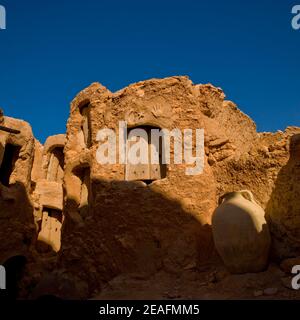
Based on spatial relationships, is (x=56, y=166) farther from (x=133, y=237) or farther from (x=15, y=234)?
(x=133, y=237)

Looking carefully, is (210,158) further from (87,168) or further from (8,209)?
(8,209)

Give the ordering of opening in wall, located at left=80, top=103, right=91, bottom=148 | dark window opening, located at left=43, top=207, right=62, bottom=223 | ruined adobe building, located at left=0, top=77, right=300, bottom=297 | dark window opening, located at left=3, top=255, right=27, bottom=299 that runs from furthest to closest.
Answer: dark window opening, located at left=43, top=207, right=62, bottom=223, dark window opening, located at left=3, top=255, right=27, bottom=299, opening in wall, located at left=80, top=103, right=91, bottom=148, ruined adobe building, located at left=0, top=77, right=300, bottom=297

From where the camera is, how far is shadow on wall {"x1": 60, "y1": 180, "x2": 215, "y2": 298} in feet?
22.5

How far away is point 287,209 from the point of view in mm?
6023

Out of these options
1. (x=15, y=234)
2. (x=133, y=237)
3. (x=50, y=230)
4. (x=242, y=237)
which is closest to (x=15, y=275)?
(x=15, y=234)

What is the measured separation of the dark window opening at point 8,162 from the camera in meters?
10.1

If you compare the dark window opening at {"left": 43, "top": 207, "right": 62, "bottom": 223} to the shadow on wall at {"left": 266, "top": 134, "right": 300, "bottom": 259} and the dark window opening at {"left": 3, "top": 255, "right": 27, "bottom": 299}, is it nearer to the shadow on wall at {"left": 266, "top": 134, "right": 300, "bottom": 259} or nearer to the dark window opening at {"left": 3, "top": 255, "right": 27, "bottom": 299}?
the dark window opening at {"left": 3, "top": 255, "right": 27, "bottom": 299}

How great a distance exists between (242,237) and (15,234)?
20.8 feet

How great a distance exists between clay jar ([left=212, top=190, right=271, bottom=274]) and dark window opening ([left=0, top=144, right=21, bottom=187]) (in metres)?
6.68

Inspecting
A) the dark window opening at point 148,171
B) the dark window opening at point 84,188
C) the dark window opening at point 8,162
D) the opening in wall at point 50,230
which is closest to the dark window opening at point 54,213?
the opening in wall at point 50,230

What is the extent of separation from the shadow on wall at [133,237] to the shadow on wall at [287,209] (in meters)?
→ 1.35

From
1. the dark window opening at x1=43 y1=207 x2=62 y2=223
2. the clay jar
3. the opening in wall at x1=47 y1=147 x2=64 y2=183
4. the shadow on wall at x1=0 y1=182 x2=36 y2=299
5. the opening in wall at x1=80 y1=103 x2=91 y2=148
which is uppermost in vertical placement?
the opening in wall at x1=47 y1=147 x2=64 y2=183

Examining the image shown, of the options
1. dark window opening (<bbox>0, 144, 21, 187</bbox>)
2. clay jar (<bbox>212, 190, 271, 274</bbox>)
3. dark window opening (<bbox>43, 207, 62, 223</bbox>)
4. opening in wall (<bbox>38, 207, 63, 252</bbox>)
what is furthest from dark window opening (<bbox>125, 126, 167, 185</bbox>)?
dark window opening (<bbox>43, 207, 62, 223</bbox>)

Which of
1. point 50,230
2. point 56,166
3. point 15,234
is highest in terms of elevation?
point 56,166
